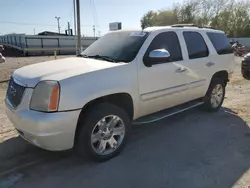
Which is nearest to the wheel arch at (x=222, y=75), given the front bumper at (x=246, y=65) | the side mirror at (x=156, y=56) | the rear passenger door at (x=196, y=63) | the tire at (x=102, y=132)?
the rear passenger door at (x=196, y=63)

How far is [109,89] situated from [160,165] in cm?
128

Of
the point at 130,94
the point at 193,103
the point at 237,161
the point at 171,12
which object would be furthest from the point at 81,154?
the point at 171,12

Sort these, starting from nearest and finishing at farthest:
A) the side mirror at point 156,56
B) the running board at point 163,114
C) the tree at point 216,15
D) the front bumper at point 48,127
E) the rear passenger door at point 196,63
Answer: the front bumper at point 48,127 < the side mirror at point 156,56 < the running board at point 163,114 < the rear passenger door at point 196,63 < the tree at point 216,15

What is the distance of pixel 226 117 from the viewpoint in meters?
5.81

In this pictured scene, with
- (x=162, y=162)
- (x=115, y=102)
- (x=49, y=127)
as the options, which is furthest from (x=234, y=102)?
(x=49, y=127)

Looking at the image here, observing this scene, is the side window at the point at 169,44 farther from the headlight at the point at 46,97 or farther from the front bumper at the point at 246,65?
the front bumper at the point at 246,65

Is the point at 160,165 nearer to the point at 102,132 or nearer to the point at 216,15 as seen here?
the point at 102,132

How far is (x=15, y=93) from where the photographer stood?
362 centimetres

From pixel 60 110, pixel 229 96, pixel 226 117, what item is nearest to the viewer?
pixel 60 110

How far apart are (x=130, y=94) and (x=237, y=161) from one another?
1.83 metres

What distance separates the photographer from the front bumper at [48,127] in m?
3.17

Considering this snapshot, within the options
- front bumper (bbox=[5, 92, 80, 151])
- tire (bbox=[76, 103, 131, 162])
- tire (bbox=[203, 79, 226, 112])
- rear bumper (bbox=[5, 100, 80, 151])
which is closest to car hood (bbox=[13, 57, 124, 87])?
front bumper (bbox=[5, 92, 80, 151])

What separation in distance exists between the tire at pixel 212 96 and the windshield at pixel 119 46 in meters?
2.28

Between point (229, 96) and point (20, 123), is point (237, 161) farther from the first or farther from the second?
point (229, 96)
